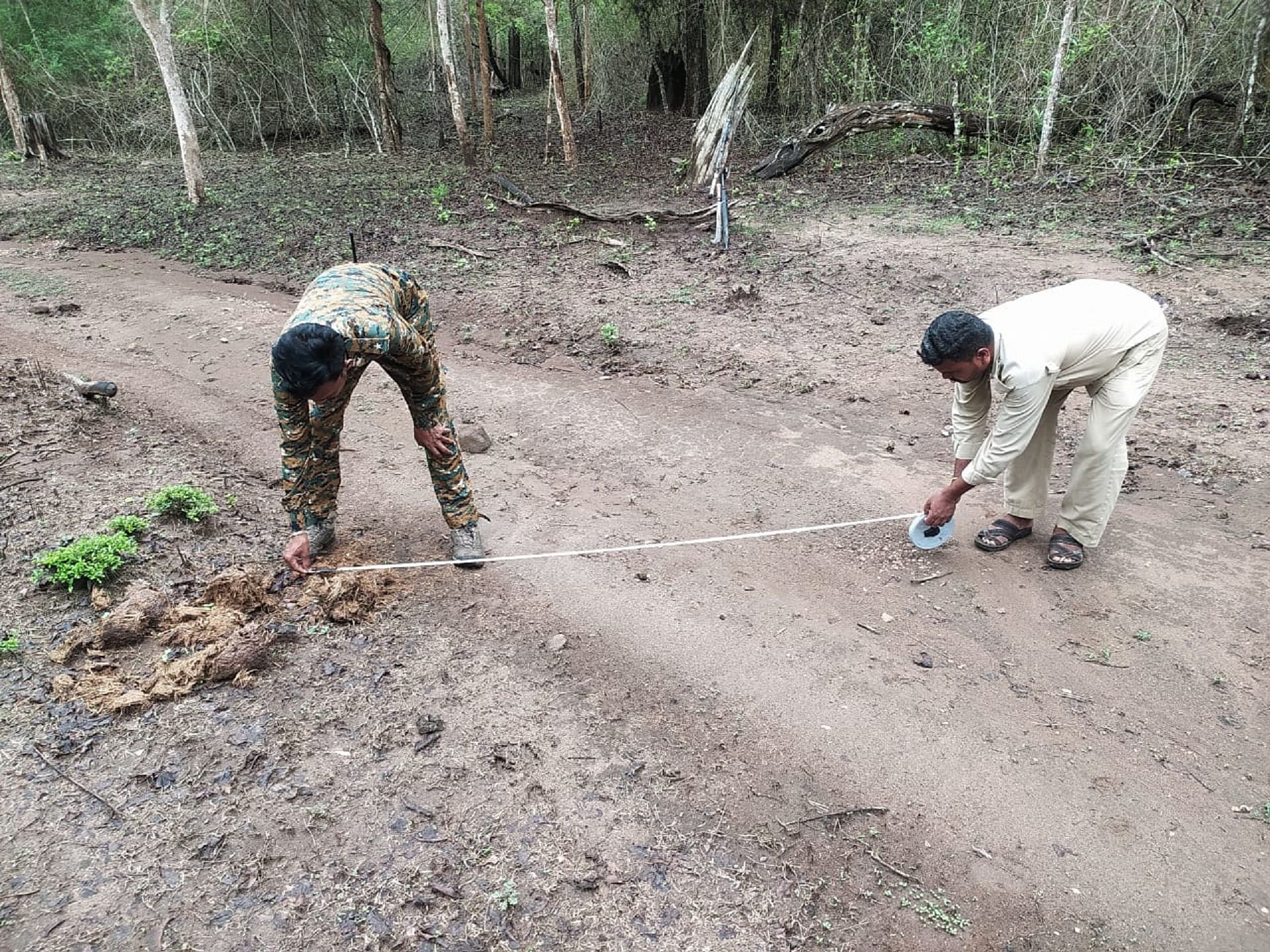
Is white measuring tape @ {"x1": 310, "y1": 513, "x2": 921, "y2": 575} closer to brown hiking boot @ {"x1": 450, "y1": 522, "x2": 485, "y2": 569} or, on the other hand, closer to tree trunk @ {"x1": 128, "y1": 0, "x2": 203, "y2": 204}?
brown hiking boot @ {"x1": 450, "y1": 522, "x2": 485, "y2": 569}

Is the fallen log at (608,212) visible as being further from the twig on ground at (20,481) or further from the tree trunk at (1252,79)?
the twig on ground at (20,481)

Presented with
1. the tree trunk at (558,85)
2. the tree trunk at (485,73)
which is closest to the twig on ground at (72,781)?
the tree trunk at (558,85)

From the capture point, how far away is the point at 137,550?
3656 millimetres

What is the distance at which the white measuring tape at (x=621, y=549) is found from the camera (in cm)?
371

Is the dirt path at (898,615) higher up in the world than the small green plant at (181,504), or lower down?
lower down

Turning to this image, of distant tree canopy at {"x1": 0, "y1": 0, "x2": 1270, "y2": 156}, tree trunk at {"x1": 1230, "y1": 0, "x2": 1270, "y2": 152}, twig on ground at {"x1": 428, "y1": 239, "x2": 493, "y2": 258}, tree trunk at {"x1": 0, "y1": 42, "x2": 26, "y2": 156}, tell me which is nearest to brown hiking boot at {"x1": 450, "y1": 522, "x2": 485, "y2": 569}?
twig on ground at {"x1": 428, "y1": 239, "x2": 493, "y2": 258}

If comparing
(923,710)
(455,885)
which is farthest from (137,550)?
(923,710)

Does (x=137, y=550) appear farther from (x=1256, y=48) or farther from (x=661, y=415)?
(x=1256, y=48)

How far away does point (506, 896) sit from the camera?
235 cm

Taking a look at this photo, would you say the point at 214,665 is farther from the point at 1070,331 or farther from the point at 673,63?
the point at 673,63

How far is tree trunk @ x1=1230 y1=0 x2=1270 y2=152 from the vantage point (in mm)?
8797

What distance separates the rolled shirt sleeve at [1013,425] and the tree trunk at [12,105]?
1870cm

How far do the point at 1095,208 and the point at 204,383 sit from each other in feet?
31.6

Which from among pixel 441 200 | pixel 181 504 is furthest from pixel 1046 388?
pixel 441 200
